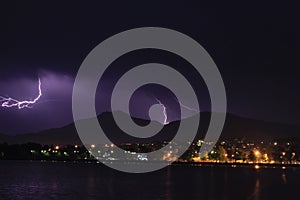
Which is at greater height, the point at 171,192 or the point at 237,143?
the point at 237,143

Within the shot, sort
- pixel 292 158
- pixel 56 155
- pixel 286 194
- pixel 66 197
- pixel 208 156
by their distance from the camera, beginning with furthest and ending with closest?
pixel 56 155 < pixel 208 156 < pixel 292 158 < pixel 286 194 < pixel 66 197

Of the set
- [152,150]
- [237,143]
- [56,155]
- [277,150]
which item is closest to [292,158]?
[277,150]

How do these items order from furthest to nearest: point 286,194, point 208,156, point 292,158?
point 208,156
point 292,158
point 286,194

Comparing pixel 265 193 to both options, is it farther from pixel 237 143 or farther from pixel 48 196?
pixel 237 143

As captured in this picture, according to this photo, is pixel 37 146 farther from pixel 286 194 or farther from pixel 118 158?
pixel 286 194

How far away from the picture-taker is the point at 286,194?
44188 mm

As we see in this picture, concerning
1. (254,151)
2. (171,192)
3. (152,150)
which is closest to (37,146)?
(152,150)

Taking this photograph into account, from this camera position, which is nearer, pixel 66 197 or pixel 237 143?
pixel 66 197

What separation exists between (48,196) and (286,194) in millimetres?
19578

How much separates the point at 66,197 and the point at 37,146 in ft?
528

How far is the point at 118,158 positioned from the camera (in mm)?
196500

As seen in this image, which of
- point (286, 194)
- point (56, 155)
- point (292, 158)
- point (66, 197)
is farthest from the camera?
point (56, 155)

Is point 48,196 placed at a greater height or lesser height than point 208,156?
lesser

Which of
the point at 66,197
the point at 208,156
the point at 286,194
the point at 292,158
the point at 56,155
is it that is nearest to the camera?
the point at 66,197
